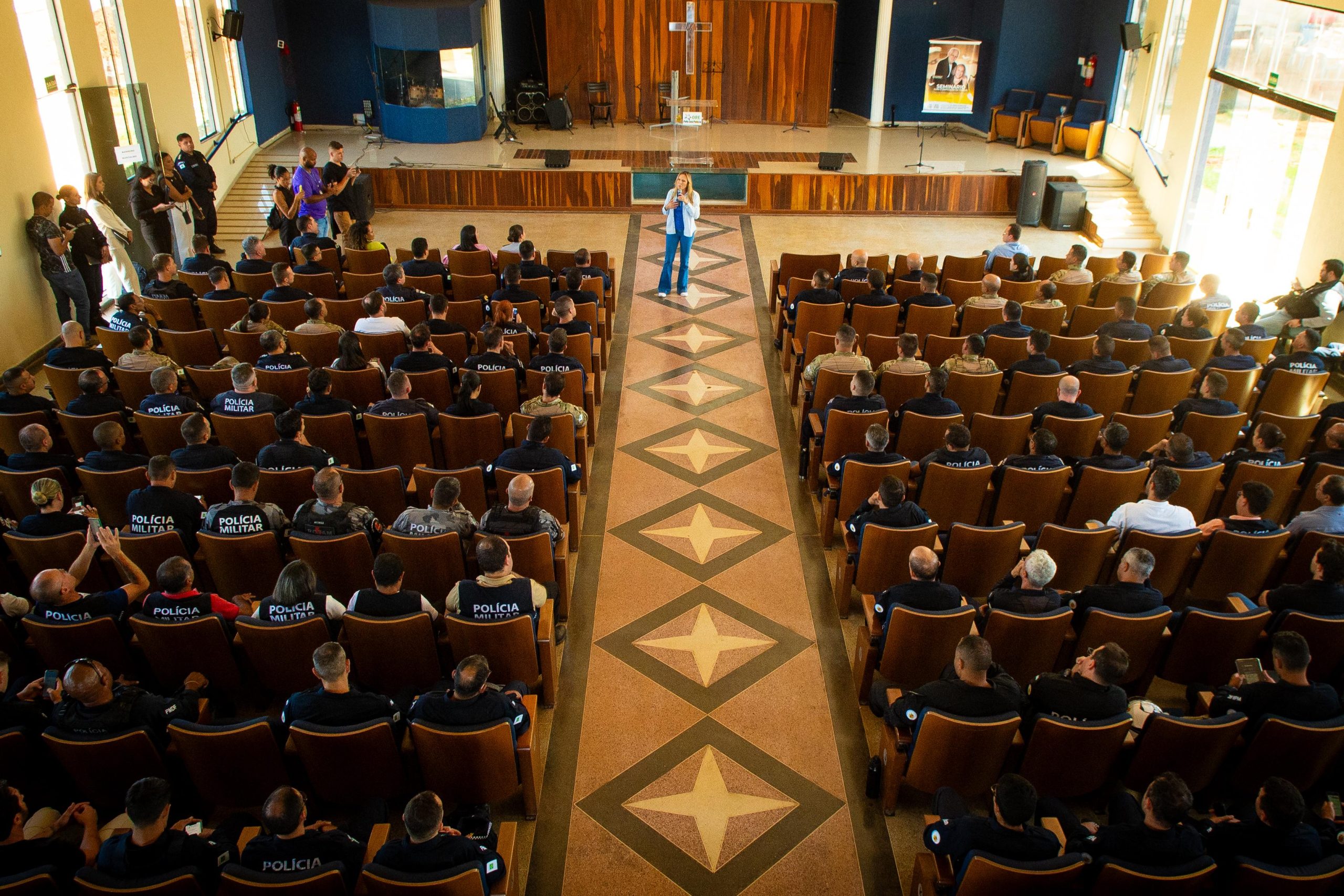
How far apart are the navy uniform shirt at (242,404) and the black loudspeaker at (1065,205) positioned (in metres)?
11.2

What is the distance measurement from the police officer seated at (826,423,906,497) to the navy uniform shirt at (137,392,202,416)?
4053mm

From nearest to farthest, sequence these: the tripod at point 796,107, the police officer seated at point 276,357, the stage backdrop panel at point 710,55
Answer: the police officer seated at point 276,357 → the stage backdrop panel at point 710,55 → the tripod at point 796,107

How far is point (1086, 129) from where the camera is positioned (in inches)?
590

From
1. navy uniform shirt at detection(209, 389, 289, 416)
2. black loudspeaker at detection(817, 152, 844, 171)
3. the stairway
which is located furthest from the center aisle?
the stairway

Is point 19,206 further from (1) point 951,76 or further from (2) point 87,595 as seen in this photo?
(1) point 951,76

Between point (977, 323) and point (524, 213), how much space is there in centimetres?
771

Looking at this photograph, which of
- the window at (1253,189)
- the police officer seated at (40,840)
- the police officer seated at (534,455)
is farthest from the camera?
the window at (1253,189)

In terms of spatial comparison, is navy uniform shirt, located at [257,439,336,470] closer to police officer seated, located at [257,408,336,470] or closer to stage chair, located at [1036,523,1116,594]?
police officer seated, located at [257,408,336,470]

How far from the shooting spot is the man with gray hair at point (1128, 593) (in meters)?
4.23

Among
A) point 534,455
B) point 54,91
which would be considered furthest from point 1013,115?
point 54,91

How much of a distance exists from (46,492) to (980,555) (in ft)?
15.6

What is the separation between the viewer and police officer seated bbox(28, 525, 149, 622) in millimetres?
4043

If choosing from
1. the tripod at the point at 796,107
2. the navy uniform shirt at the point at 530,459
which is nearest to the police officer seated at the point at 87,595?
the navy uniform shirt at the point at 530,459

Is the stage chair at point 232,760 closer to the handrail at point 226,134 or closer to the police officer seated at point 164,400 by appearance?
the police officer seated at point 164,400
